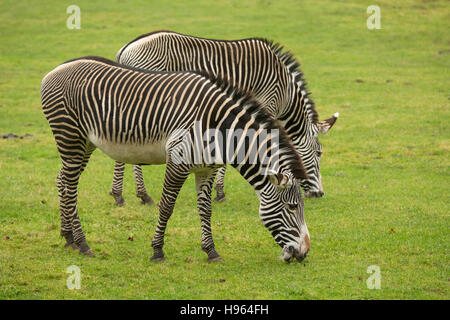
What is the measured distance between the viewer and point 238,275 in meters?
8.25

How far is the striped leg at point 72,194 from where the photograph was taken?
911 cm

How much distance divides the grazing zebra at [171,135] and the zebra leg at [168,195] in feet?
0.05

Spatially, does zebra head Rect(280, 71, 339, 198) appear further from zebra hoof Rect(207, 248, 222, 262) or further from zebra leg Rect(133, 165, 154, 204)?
zebra hoof Rect(207, 248, 222, 262)

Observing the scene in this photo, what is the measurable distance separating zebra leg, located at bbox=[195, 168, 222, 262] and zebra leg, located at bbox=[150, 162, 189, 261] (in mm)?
465

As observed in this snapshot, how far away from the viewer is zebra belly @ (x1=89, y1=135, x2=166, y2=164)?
341 inches

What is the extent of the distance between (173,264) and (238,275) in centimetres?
110

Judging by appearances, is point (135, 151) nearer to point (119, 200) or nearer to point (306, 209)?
point (119, 200)

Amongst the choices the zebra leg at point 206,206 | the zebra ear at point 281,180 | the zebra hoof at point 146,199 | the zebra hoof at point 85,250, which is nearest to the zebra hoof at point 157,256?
the zebra leg at point 206,206

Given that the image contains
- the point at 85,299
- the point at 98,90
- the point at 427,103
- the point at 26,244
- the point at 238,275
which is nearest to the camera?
the point at 85,299

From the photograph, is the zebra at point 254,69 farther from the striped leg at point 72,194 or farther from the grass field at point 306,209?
the striped leg at point 72,194

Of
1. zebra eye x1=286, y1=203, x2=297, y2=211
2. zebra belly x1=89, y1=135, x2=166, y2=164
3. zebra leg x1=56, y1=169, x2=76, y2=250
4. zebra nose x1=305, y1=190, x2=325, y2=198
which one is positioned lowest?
zebra nose x1=305, y1=190, x2=325, y2=198

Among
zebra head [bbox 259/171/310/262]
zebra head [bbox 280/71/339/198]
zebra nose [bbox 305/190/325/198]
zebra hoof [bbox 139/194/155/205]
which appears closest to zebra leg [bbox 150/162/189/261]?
zebra head [bbox 259/171/310/262]

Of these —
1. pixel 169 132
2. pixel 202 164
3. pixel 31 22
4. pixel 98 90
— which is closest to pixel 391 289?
pixel 202 164

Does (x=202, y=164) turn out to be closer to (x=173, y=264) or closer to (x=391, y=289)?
(x=173, y=264)
